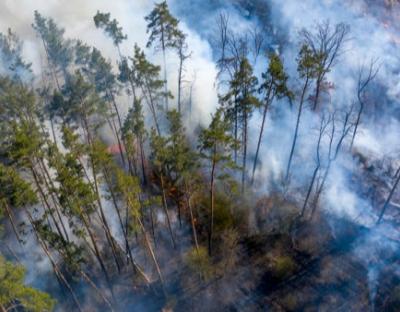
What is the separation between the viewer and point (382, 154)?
32375mm

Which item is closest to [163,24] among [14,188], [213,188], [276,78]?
[276,78]

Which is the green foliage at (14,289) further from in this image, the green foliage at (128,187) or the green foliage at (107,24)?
the green foliage at (107,24)

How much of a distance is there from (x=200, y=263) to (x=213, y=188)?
6908mm

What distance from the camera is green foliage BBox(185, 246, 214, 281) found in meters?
27.0

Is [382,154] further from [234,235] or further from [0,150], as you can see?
[0,150]

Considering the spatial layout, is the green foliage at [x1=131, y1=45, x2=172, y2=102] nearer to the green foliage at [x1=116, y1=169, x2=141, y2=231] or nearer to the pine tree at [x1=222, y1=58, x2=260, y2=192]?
the pine tree at [x1=222, y1=58, x2=260, y2=192]

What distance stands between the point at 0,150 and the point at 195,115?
17.7m

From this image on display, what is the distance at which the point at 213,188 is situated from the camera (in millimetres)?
31906

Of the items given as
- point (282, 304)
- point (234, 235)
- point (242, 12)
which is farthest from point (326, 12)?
point (282, 304)

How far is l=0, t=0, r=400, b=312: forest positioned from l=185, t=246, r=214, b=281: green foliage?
0.14 meters

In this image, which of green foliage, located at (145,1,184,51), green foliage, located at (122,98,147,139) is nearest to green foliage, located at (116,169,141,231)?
green foliage, located at (122,98,147,139)

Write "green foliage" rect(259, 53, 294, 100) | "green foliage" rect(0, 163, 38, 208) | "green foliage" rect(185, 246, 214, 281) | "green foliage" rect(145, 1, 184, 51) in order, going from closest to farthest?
"green foliage" rect(0, 163, 38, 208), "green foliage" rect(259, 53, 294, 100), "green foliage" rect(185, 246, 214, 281), "green foliage" rect(145, 1, 184, 51)

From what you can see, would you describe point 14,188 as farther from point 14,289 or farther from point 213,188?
point 213,188

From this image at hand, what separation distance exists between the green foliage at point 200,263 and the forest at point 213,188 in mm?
143
